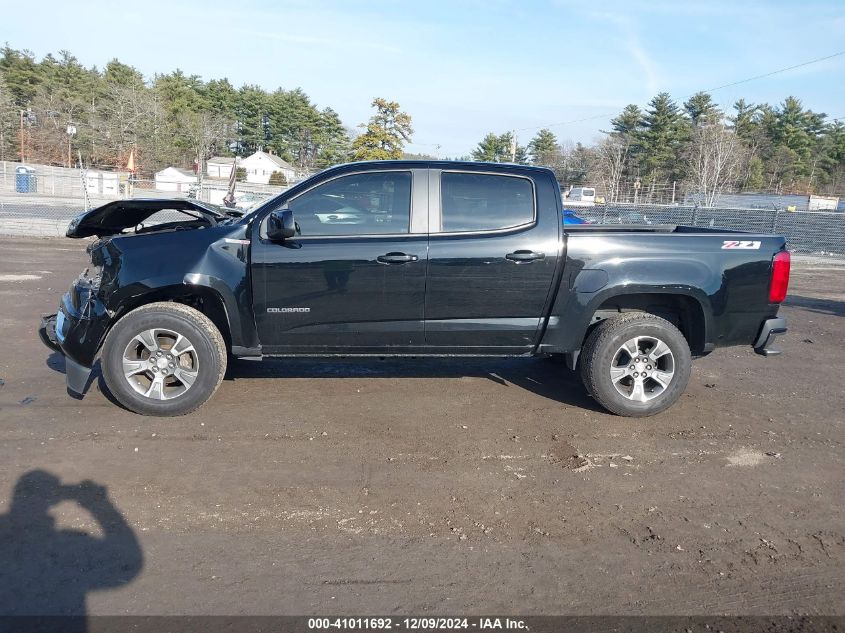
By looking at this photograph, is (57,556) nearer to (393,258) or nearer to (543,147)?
(393,258)

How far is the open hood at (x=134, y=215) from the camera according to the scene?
17.7 feet

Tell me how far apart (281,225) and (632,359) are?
283cm

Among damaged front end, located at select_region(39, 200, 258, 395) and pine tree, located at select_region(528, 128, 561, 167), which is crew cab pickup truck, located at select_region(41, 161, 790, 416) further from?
pine tree, located at select_region(528, 128, 561, 167)

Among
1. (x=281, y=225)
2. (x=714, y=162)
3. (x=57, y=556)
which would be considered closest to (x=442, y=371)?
(x=281, y=225)

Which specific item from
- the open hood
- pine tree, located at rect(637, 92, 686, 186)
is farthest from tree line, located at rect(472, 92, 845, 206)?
the open hood

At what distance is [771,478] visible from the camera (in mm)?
4246

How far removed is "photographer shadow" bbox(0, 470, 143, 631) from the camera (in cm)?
280

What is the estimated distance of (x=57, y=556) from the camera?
10.4ft

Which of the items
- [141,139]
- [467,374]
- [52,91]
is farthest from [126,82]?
[467,374]

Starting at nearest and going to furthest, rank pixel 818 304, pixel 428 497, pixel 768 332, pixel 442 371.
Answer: pixel 428 497, pixel 768 332, pixel 442 371, pixel 818 304

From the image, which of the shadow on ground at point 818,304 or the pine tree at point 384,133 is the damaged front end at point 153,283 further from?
the pine tree at point 384,133

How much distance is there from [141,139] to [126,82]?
55.4 ft

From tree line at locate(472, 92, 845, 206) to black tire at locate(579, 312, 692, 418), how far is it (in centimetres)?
4942

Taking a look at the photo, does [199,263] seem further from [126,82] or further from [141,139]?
[126,82]
